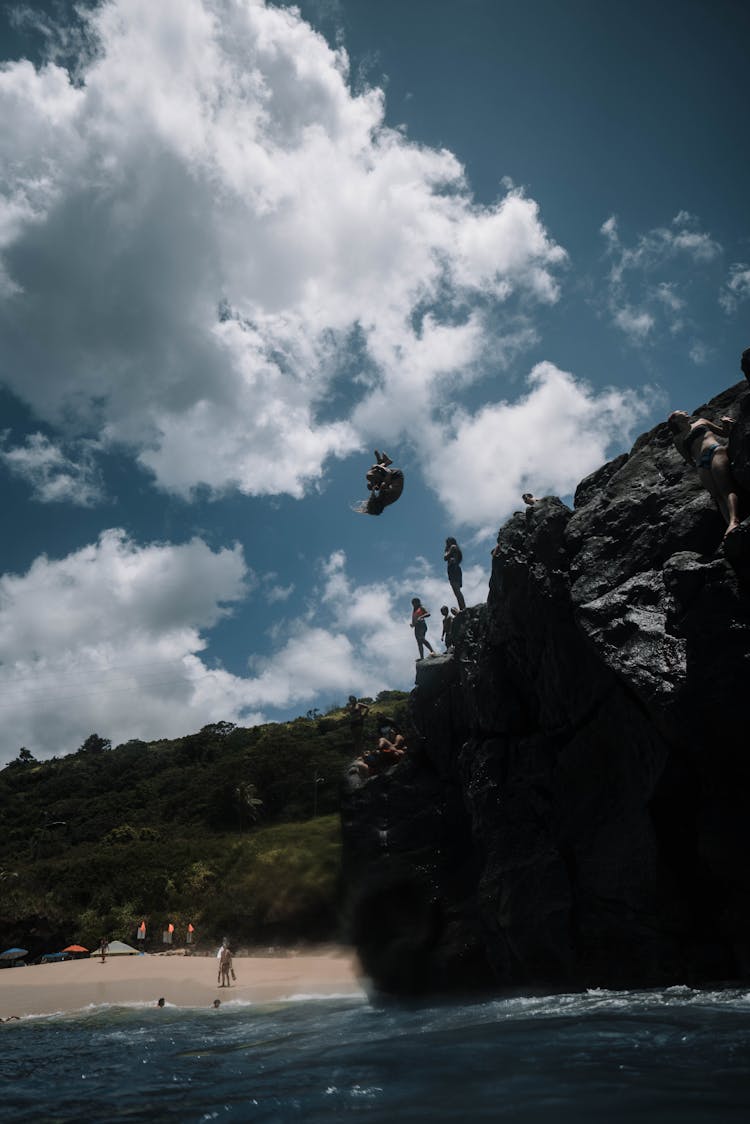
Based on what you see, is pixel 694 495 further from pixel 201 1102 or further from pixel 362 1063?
pixel 201 1102

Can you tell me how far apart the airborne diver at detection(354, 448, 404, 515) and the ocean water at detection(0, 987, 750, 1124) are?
991 cm

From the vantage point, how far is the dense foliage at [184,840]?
27578 mm

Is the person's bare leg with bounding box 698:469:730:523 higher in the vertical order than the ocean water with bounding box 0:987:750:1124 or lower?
higher

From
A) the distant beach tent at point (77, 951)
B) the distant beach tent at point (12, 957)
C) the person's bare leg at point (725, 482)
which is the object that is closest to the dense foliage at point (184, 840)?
the distant beach tent at point (12, 957)

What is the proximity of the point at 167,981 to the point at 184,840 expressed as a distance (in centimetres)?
2312

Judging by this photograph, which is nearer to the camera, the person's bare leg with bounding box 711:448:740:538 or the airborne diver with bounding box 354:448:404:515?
the person's bare leg with bounding box 711:448:740:538

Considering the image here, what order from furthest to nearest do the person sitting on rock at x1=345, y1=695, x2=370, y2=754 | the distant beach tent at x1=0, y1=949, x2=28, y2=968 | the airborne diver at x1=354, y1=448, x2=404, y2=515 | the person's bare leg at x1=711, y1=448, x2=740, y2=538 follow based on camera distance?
the distant beach tent at x1=0, y1=949, x2=28, y2=968, the person sitting on rock at x1=345, y1=695, x2=370, y2=754, the airborne diver at x1=354, y1=448, x2=404, y2=515, the person's bare leg at x1=711, y1=448, x2=740, y2=538

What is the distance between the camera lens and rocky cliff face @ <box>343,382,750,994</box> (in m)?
8.20

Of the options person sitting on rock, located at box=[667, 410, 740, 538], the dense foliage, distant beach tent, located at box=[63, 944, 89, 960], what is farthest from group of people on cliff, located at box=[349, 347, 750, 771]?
distant beach tent, located at box=[63, 944, 89, 960]

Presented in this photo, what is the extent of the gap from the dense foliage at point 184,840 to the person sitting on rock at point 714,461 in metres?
12.8

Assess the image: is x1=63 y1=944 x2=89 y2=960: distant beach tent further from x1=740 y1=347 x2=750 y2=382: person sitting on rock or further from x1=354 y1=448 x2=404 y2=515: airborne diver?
x1=740 y1=347 x2=750 y2=382: person sitting on rock

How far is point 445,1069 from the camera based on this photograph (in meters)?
5.03

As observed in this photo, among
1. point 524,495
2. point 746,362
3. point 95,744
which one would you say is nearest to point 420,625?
point 524,495

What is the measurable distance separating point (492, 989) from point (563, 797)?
12.6 ft
